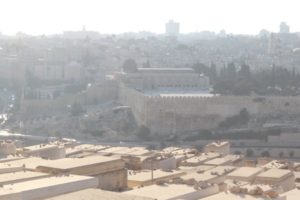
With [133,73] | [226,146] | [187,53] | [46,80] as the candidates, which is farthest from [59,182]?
[187,53]

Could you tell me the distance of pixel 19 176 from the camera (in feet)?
36.5

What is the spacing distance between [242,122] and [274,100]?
192 centimetres

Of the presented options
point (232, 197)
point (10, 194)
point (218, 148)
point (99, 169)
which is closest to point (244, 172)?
point (99, 169)

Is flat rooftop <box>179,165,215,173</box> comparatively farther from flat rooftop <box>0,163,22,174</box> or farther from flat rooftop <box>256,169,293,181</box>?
flat rooftop <box>0,163,22,174</box>

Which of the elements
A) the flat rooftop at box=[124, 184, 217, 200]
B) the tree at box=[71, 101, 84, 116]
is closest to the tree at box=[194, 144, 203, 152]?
→ the tree at box=[71, 101, 84, 116]

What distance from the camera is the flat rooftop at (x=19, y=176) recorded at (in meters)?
10.7

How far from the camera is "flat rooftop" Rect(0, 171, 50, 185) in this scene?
1072cm

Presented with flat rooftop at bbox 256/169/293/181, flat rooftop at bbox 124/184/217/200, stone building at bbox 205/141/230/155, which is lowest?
stone building at bbox 205/141/230/155

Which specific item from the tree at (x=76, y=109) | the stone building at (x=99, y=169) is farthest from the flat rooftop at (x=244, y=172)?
the tree at (x=76, y=109)

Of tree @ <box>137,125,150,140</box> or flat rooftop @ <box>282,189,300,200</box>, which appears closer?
flat rooftop @ <box>282,189,300,200</box>

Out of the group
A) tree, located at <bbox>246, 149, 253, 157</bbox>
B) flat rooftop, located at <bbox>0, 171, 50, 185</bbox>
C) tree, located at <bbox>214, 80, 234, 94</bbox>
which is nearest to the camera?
flat rooftop, located at <bbox>0, 171, 50, 185</bbox>

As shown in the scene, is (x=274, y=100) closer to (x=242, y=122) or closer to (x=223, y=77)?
(x=242, y=122)

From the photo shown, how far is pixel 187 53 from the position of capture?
239ft

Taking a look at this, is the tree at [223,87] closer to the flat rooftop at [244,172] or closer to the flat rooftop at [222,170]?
the flat rooftop at [222,170]
